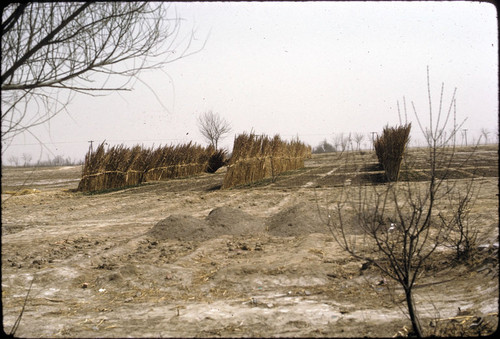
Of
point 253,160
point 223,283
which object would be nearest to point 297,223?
point 223,283

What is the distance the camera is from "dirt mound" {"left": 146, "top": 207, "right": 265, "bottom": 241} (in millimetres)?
6102

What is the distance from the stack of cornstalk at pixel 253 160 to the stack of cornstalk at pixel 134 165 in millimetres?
4548

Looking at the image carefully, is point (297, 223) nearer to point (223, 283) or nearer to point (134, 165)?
point (223, 283)

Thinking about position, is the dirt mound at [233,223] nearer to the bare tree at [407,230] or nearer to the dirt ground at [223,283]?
the dirt ground at [223,283]

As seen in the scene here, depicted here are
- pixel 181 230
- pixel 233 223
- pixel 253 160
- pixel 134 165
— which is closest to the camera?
pixel 181 230

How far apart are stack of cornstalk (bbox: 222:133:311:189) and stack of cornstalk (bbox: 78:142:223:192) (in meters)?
4.55

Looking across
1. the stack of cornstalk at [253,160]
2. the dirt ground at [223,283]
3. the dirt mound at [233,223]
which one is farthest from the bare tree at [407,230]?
the stack of cornstalk at [253,160]

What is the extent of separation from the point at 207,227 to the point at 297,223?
1.44m

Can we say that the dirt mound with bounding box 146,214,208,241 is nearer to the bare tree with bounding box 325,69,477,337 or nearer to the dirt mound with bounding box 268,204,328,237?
the dirt mound with bounding box 268,204,328,237

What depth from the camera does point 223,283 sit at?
415 centimetres

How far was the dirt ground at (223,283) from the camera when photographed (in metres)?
3.00

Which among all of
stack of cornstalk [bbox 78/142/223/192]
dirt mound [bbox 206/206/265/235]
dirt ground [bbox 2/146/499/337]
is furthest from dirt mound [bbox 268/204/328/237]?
stack of cornstalk [bbox 78/142/223/192]

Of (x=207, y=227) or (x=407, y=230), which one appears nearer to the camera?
(x=407, y=230)

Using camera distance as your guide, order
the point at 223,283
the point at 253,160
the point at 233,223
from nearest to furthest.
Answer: the point at 223,283 < the point at 233,223 < the point at 253,160
